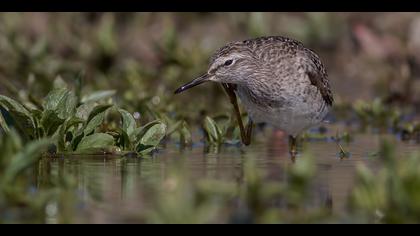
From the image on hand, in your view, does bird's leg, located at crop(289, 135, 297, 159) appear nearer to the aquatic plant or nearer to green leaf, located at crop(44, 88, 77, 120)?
the aquatic plant

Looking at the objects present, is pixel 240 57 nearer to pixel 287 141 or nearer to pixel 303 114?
pixel 303 114

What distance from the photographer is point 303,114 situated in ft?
29.2

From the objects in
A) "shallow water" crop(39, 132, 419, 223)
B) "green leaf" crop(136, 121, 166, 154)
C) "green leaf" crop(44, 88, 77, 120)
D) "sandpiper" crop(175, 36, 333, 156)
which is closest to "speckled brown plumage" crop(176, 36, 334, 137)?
"sandpiper" crop(175, 36, 333, 156)

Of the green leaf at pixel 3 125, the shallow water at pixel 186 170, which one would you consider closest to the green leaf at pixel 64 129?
the shallow water at pixel 186 170

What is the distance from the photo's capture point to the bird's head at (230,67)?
28.9 ft

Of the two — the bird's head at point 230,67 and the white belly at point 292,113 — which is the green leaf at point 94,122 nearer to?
the bird's head at point 230,67

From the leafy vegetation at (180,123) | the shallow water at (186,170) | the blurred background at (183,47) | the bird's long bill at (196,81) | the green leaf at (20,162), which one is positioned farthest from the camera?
the blurred background at (183,47)

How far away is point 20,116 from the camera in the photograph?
7551mm

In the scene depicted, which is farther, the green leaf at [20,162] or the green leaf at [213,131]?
the green leaf at [213,131]

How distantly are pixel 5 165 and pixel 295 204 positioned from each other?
164 cm

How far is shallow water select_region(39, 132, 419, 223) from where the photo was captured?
5.87 meters

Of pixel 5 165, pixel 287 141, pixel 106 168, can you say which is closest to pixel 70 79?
Result: pixel 287 141

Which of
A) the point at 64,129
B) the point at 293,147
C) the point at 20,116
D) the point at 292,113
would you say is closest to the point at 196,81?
the point at 292,113
